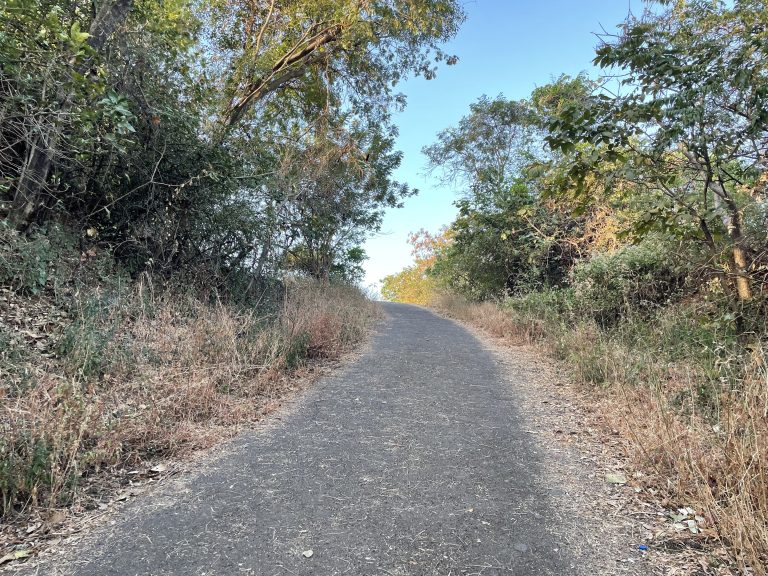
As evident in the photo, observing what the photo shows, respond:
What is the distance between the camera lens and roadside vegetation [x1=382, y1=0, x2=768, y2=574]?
2748 mm

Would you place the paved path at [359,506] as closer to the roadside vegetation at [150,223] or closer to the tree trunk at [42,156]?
the roadside vegetation at [150,223]

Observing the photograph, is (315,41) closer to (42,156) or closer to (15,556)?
(42,156)

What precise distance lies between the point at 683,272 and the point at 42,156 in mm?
9000

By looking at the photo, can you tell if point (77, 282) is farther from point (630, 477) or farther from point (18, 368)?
point (630, 477)

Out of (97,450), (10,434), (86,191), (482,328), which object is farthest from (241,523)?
(482,328)

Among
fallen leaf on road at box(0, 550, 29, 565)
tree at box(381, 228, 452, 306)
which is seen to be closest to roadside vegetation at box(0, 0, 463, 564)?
fallen leaf on road at box(0, 550, 29, 565)

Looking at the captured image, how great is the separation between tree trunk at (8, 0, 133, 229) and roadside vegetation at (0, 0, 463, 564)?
2 cm

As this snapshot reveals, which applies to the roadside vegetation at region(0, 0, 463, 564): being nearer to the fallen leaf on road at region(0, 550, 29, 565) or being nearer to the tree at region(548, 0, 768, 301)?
the fallen leaf on road at region(0, 550, 29, 565)

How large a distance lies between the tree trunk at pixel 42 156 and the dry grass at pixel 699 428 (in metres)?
6.30

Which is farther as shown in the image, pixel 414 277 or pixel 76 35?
pixel 414 277

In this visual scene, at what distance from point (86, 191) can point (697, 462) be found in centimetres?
724

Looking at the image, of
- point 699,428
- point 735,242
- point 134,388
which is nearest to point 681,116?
point 735,242

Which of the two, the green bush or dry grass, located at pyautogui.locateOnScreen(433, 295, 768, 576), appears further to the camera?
the green bush

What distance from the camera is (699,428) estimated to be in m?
3.03
